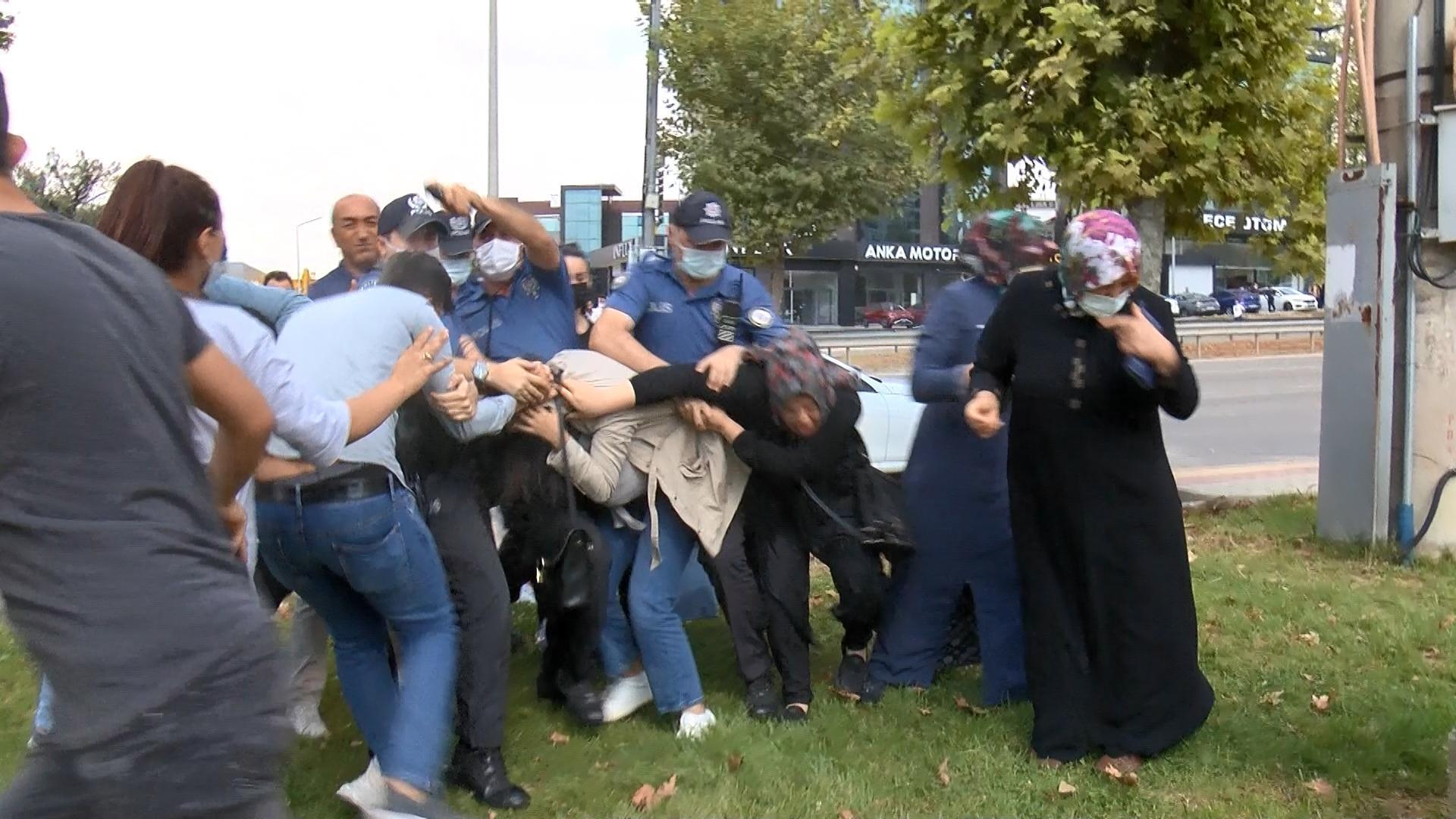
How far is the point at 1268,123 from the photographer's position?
8.38 m

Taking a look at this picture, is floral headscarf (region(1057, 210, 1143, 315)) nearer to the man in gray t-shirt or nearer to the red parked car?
the man in gray t-shirt

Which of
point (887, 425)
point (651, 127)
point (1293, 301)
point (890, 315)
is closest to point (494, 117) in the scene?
point (651, 127)

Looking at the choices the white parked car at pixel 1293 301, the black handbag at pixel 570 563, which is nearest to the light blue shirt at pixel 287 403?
the black handbag at pixel 570 563

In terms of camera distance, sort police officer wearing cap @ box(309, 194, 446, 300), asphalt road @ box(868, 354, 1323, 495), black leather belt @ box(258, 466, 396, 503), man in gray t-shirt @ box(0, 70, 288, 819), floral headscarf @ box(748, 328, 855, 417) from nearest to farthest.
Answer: man in gray t-shirt @ box(0, 70, 288, 819) < black leather belt @ box(258, 466, 396, 503) < floral headscarf @ box(748, 328, 855, 417) < police officer wearing cap @ box(309, 194, 446, 300) < asphalt road @ box(868, 354, 1323, 495)

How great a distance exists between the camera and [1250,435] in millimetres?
13977

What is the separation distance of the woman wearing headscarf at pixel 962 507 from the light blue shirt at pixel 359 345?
1996 millimetres

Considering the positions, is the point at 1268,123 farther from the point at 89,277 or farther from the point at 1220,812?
the point at 89,277

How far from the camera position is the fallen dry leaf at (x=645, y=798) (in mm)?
3887

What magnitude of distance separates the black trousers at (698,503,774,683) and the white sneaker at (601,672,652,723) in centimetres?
39

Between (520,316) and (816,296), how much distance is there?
49248 millimetres

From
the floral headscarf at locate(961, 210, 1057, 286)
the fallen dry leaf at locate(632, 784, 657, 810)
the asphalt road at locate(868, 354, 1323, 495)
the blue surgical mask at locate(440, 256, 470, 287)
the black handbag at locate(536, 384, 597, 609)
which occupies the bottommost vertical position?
the fallen dry leaf at locate(632, 784, 657, 810)

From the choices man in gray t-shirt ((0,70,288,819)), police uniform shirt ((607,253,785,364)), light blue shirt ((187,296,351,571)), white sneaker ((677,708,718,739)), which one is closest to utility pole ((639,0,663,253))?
police uniform shirt ((607,253,785,364))

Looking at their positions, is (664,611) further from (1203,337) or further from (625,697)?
(1203,337)

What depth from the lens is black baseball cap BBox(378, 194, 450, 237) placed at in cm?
456
